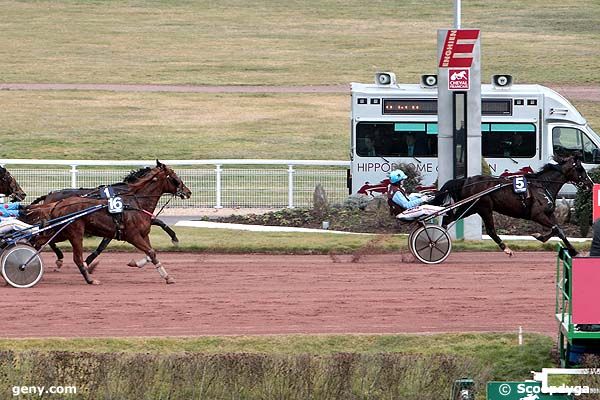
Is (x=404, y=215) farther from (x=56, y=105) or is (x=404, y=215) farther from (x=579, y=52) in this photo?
(x=579, y=52)

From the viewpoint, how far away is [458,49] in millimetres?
22922

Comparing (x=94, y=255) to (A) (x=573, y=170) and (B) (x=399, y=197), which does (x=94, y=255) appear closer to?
(B) (x=399, y=197)

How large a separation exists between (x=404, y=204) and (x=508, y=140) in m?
7.36

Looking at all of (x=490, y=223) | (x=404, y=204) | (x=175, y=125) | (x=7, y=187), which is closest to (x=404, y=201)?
(x=404, y=204)

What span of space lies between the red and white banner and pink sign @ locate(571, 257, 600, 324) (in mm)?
9152

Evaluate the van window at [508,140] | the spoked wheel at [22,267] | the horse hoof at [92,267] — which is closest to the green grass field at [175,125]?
the van window at [508,140]

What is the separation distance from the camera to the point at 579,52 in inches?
2188

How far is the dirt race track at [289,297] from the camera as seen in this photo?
56.3ft

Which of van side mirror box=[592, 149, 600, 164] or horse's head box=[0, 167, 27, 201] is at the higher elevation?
van side mirror box=[592, 149, 600, 164]

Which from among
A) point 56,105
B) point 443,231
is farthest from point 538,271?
point 56,105

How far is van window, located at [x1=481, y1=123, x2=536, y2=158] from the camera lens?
28.2m

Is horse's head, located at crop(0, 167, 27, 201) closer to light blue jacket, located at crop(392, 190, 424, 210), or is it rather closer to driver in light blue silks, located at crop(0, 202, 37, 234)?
driver in light blue silks, located at crop(0, 202, 37, 234)

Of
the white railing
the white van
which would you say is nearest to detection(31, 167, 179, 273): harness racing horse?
the white railing

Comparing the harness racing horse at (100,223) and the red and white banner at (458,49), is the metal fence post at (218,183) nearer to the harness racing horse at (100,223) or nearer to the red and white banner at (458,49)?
the red and white banner at (458,49)
